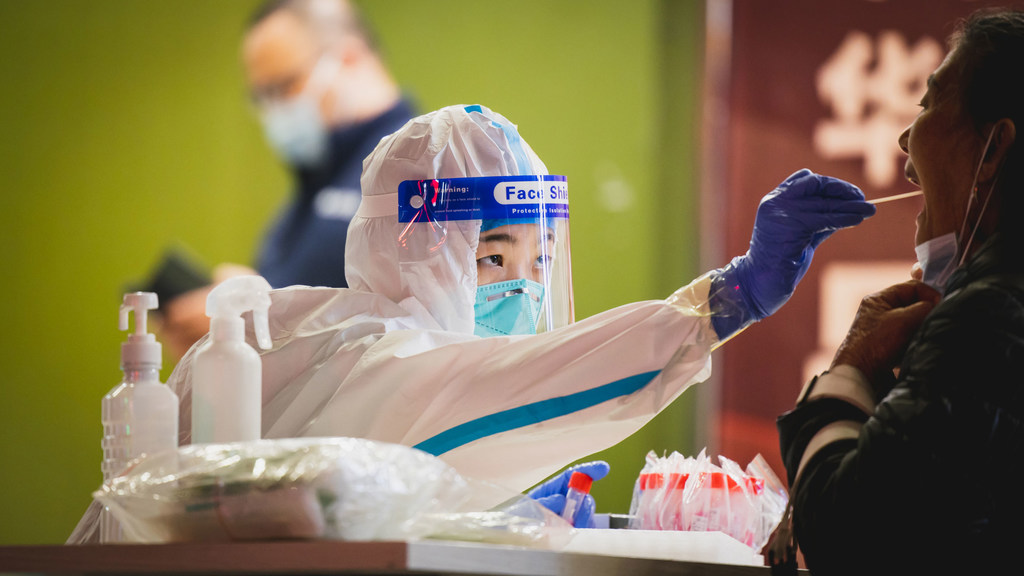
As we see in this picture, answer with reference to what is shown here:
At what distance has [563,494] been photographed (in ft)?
5.52

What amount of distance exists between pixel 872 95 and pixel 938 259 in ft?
7.61

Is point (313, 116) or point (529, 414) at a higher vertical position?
point (313, 116)

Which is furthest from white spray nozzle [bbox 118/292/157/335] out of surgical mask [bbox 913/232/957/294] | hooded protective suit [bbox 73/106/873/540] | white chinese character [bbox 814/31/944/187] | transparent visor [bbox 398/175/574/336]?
white chinese character [bbox 814/31/944/187]

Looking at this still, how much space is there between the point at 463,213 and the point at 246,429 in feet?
2.39

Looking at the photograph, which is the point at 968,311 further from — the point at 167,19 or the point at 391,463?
the point at 167,19

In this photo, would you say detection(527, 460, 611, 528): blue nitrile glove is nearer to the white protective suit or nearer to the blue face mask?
the white protective suit

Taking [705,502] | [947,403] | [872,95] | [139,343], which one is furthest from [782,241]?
[872,95]

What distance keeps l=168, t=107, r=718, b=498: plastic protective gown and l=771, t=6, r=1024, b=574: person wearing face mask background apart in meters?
0.35

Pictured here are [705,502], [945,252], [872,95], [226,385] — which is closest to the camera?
[226,385]

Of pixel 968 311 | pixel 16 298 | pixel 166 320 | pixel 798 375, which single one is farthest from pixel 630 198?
pixel 968 311

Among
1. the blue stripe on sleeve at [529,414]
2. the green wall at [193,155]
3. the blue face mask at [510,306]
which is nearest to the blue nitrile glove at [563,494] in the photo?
the blue stripe on sleeve at [529,414]

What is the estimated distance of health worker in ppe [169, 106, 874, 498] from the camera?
5.03 ft

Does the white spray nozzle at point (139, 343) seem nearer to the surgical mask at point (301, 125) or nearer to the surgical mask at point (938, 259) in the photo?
the surgical mask at point (938, 259)

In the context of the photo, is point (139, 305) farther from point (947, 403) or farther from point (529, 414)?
point (947, 403)
